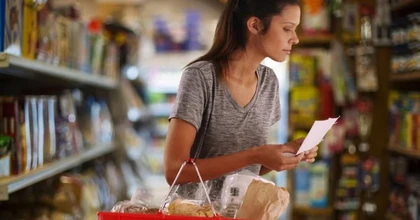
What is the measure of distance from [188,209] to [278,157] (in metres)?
0.25

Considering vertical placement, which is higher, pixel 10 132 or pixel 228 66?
pixel 228 66

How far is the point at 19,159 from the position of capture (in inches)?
92.2

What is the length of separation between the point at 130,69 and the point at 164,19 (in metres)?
1.86

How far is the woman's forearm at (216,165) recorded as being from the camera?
1572 mm

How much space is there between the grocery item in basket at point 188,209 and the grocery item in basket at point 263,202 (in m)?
0.09

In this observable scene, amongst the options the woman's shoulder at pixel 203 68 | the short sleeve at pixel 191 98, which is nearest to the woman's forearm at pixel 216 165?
the short sleeve at pixel 191 98

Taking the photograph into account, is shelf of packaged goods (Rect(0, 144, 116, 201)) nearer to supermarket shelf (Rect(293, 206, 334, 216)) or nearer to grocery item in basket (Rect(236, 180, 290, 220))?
grocery item in basket (Rect(236, 180, 290, 220))

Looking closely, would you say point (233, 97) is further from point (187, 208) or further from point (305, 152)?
point (187, 208)

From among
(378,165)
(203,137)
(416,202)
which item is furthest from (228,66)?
(378,165)

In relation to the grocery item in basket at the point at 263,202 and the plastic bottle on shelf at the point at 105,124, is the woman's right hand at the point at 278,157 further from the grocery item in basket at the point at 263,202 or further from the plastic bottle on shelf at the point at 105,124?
the plastic bottle on shelf at the point at 105,124

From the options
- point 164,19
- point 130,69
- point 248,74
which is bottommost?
point 248,74

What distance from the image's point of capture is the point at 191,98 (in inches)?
64.7

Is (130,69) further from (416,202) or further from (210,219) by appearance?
(210,219)

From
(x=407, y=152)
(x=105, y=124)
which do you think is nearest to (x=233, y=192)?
(x=407, y=152)
